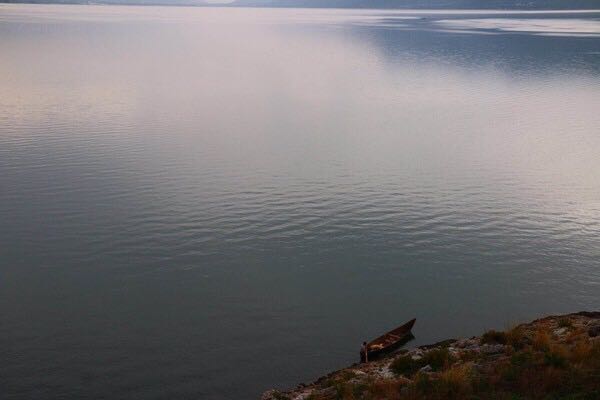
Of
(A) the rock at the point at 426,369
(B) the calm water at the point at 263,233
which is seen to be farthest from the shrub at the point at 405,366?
(B) the calm water at the point at 263,233

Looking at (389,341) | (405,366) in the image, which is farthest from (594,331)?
(389,341)

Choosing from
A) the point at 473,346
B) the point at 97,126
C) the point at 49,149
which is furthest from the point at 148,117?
the point at 473,346

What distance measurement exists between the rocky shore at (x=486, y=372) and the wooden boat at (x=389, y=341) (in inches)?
37.5

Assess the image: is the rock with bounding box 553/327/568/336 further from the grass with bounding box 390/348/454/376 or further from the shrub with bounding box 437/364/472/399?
the shrub with bounding box 437/364/472/399

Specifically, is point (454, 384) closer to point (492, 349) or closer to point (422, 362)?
point (422, 362)

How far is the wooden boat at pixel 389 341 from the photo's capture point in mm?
34875

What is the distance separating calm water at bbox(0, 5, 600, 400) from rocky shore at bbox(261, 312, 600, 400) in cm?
391

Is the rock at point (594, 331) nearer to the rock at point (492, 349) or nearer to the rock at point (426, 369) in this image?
the rock at point (492, 349)

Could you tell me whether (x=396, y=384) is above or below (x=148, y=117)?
below

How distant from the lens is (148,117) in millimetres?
99875

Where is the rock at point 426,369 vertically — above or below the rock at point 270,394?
above

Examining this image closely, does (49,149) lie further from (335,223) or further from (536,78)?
(536,78)

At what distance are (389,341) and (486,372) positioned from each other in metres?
8.75

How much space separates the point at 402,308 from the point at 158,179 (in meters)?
35.6
